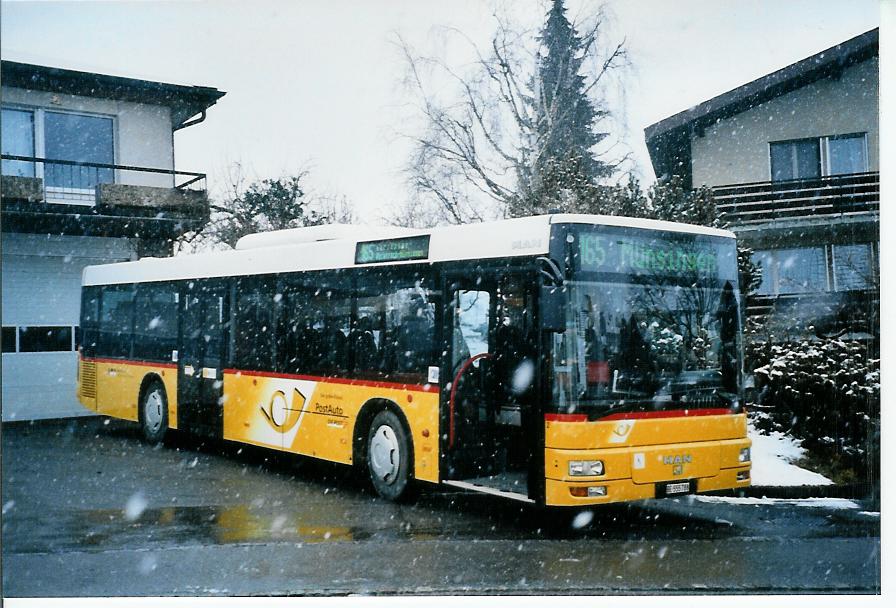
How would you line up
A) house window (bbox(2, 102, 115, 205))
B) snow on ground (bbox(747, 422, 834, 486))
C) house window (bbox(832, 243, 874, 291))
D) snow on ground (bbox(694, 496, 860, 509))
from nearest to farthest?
snow on ground (bbox(694, 496, 860, 509)) < snow on ground (bbox(747, 422, 834, 486)) < house window (bbox(832, 243, 874, 291)) < house window (bbox(2, 102, 115, 205))

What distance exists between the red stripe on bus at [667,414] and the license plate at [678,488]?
57cm

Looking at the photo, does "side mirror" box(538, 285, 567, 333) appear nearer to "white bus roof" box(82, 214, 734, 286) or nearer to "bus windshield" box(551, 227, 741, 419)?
"bus windshield" box(551, 227, 741, 419)

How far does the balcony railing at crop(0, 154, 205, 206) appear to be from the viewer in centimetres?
1720

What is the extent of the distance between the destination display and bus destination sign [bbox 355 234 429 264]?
1951mm

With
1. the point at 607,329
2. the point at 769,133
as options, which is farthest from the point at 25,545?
the point at 769,133

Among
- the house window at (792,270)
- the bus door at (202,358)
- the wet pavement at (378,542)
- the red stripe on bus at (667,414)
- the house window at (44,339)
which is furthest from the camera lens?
the house window at (44,339)

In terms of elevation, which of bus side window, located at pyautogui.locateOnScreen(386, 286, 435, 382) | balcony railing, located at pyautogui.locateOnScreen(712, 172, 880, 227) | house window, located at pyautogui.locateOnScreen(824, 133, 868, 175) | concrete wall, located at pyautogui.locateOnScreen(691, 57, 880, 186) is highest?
concrete wall, located at pyautogui.locateOnScreen(691, 57, 880, 186)

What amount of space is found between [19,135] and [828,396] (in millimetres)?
14955

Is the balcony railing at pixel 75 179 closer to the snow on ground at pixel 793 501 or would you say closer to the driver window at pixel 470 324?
the driver window at pixel 470 324

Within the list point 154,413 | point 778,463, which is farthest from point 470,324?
point 154,413

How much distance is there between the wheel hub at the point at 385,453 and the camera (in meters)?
9.45

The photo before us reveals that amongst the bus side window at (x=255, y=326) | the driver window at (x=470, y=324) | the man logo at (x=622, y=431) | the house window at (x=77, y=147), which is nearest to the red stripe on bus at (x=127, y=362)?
the bus side window at (x=255, y=326)

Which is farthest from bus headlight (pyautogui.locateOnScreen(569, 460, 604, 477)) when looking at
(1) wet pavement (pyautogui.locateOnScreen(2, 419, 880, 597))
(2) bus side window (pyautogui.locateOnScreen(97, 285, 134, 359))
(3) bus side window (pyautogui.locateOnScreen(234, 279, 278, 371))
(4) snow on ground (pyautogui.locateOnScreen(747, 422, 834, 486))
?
(2) bus side window (pyautogui.locateOnScreen(97, 285, 134, 359))

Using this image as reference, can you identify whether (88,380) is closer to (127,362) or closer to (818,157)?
(127,362)
